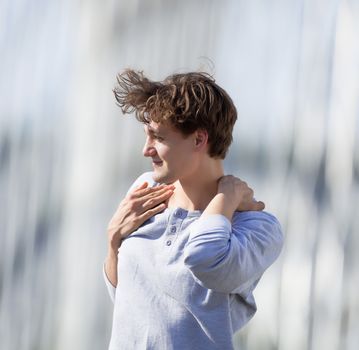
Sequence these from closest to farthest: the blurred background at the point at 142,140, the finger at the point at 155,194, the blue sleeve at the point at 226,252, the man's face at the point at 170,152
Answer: the blue sleeve at the point at 226,252 → the man's face at the point at 170,152 → the finger at the point at 155,194 → the blurred background at the point at 142,140

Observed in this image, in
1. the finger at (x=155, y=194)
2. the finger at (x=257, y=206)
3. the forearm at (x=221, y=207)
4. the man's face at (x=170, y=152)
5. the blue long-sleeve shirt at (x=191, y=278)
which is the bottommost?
the blue long-sleeve shirt at (x=191, y=278)

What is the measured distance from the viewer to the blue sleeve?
1845 millimetres

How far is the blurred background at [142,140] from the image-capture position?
95.8 inches

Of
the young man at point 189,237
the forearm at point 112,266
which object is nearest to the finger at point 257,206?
the young man at point 189,237

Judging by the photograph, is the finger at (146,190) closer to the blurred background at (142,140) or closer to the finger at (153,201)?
the finger at (153,201)

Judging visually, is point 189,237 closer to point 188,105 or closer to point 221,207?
point 221,207

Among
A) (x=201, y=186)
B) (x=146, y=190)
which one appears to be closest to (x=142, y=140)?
(x=146, y=190)

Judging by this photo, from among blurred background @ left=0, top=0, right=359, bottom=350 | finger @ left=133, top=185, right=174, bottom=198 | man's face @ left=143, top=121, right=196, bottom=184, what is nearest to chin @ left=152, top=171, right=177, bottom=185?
man's face @ left=143, top=121, right=196, bottom=184

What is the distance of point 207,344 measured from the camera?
6.23ft

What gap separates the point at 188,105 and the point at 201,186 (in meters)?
0.18

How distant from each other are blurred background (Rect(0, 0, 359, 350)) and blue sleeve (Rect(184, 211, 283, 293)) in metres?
0.52

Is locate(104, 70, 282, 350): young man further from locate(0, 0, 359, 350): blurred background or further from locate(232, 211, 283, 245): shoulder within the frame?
locate(0, 0, 359, 350): blurred background

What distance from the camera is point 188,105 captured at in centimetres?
192

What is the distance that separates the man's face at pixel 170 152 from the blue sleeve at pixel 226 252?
104mm
